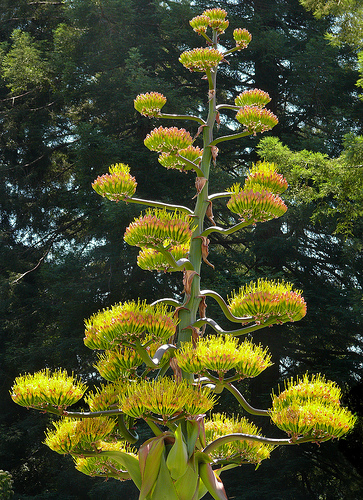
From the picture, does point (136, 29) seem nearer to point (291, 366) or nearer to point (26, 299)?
point (26, 299)

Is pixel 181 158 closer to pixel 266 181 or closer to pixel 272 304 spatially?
pixel 266 181

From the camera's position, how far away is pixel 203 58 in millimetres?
2959

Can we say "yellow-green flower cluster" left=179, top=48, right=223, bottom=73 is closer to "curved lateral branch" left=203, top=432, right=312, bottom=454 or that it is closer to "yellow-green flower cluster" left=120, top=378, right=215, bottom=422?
"yellow-green flower cluster" left=120, top=378, right=215, bottom=422

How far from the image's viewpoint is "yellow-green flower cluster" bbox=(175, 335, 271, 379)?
7.07 feet

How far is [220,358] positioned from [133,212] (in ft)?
19.3

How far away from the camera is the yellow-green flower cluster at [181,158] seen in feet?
9.82

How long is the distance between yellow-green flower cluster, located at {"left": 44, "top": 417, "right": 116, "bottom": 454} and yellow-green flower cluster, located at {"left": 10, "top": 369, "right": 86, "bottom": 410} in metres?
0.13

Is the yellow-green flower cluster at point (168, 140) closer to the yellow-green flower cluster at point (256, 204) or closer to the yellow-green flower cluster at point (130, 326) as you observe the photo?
the yellow-green flower cluster at point (256, 204)

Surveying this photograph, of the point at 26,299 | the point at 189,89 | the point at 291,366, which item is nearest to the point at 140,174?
the point at 189,89

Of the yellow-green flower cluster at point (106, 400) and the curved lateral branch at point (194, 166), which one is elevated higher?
the curved lateral branch at point (194, 166)

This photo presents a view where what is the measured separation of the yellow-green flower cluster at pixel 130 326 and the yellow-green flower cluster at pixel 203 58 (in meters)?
1.46

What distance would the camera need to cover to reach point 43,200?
33.8 ft

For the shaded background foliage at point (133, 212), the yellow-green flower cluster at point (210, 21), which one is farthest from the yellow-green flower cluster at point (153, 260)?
the shaded background foliage at point (133, 212)

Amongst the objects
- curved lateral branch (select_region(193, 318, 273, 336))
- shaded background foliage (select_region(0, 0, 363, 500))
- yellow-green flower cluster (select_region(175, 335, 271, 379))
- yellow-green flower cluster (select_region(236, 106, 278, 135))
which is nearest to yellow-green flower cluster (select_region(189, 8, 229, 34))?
yellow-green flower cluster (select_region(236, 106, 278, 135))
